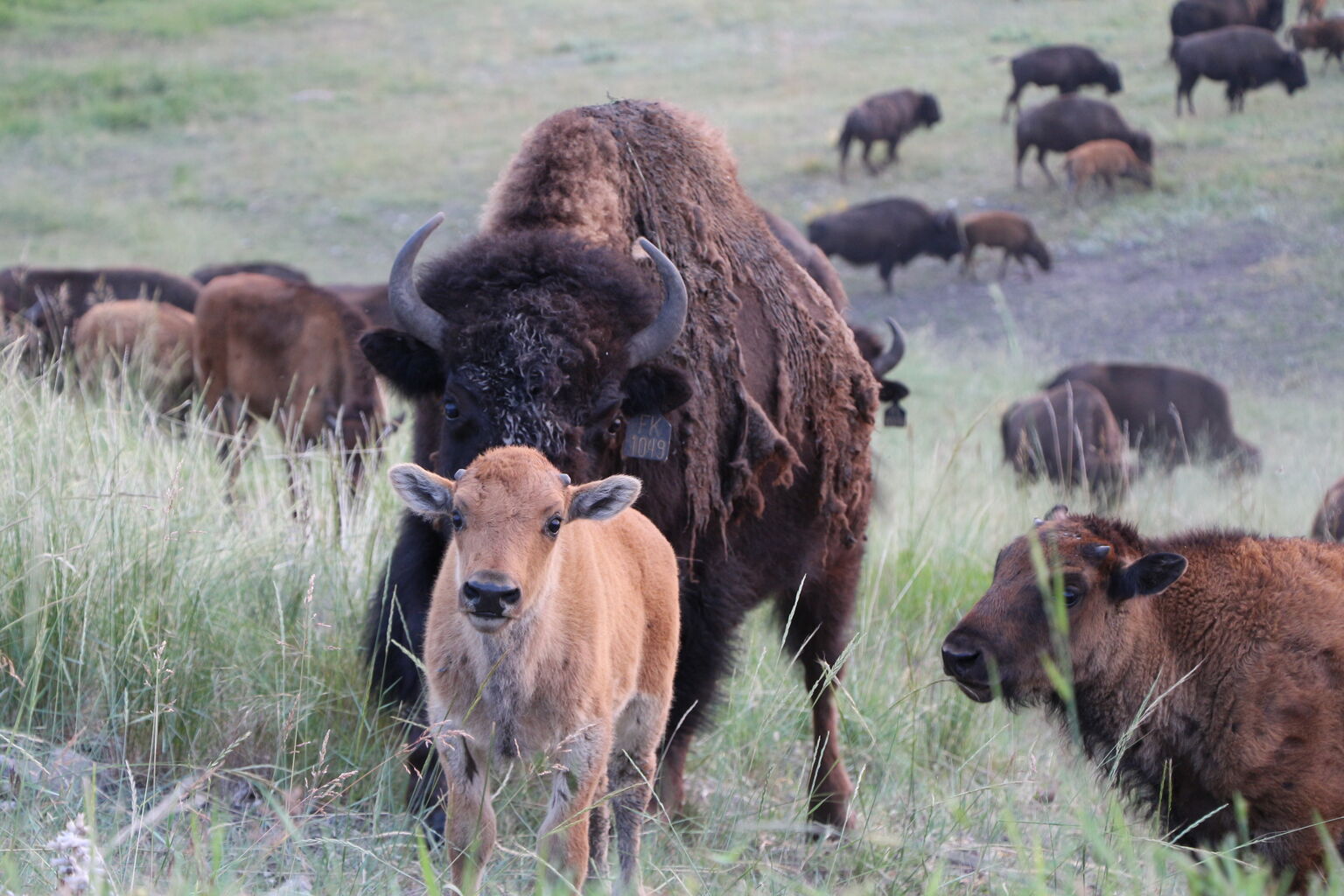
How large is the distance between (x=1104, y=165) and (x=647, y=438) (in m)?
23.7

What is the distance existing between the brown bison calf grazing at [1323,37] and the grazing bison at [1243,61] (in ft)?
2.66

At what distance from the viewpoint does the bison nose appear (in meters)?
3.06

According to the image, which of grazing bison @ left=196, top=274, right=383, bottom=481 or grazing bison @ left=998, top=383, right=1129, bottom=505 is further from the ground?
grazing bison @ left=196, top=274, right=383, bottom=481

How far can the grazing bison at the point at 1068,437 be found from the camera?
11.6 metres

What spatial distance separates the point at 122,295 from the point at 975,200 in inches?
725

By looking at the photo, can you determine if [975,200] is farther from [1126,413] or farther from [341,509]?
[341,509]

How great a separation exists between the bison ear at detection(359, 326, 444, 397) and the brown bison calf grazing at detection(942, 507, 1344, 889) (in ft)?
6.23

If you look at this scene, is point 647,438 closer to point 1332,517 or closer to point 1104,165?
point 1332,517

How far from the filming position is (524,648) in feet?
11.0

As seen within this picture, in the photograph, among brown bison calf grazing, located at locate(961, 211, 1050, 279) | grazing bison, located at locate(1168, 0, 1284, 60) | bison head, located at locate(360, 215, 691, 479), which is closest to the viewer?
bison head, located at locate(360, 215, 691, 479)

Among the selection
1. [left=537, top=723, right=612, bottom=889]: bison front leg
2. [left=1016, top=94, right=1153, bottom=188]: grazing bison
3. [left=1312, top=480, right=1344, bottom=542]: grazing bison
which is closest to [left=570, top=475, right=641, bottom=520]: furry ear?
[left=537, top=723, right=612, bottom=889]: bison front leg

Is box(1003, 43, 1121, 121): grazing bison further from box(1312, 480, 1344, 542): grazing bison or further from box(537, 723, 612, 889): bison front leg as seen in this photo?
box(537, 723, 612, 889): bison front leg

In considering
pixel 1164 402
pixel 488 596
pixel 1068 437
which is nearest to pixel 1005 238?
pixel 1164 402

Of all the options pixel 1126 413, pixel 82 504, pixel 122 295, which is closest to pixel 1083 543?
pixel 82 504
